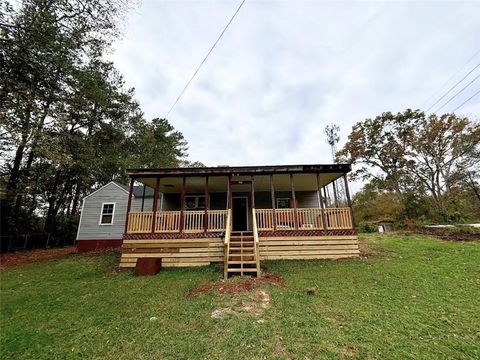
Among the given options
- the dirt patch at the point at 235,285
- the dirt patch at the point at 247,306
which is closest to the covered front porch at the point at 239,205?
the dirt patch at the point at 235,285

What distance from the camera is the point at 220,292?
17.1 ft

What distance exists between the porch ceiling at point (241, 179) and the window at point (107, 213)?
396cm

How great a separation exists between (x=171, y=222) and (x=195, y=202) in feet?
12.6

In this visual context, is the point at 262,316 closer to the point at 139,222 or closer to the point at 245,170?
the point at 245,170

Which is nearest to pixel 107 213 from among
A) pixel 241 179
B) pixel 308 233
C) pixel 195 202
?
pixel 195 202

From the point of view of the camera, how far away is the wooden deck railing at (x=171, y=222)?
826 centimetres

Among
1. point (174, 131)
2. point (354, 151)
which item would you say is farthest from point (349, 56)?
point (174, 131)

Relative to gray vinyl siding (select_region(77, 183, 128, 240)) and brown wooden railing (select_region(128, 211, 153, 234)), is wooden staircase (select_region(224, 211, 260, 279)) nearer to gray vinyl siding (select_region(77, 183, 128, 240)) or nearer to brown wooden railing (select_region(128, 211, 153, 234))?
brown wooden railing (select_region(128, 211, 153, 234))

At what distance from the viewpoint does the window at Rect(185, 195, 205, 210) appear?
475 inches

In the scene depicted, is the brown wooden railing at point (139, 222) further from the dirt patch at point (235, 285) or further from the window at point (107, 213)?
the window at point (107, 213)

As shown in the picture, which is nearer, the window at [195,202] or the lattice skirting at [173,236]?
the lattice skirting at [173,236]

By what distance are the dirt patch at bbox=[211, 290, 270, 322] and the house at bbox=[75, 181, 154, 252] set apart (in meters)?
9.76

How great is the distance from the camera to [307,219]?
9.02m

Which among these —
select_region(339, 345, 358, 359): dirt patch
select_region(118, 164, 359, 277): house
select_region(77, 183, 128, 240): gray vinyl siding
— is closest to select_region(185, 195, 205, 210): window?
select_region(118, 164, 359, 277): house
